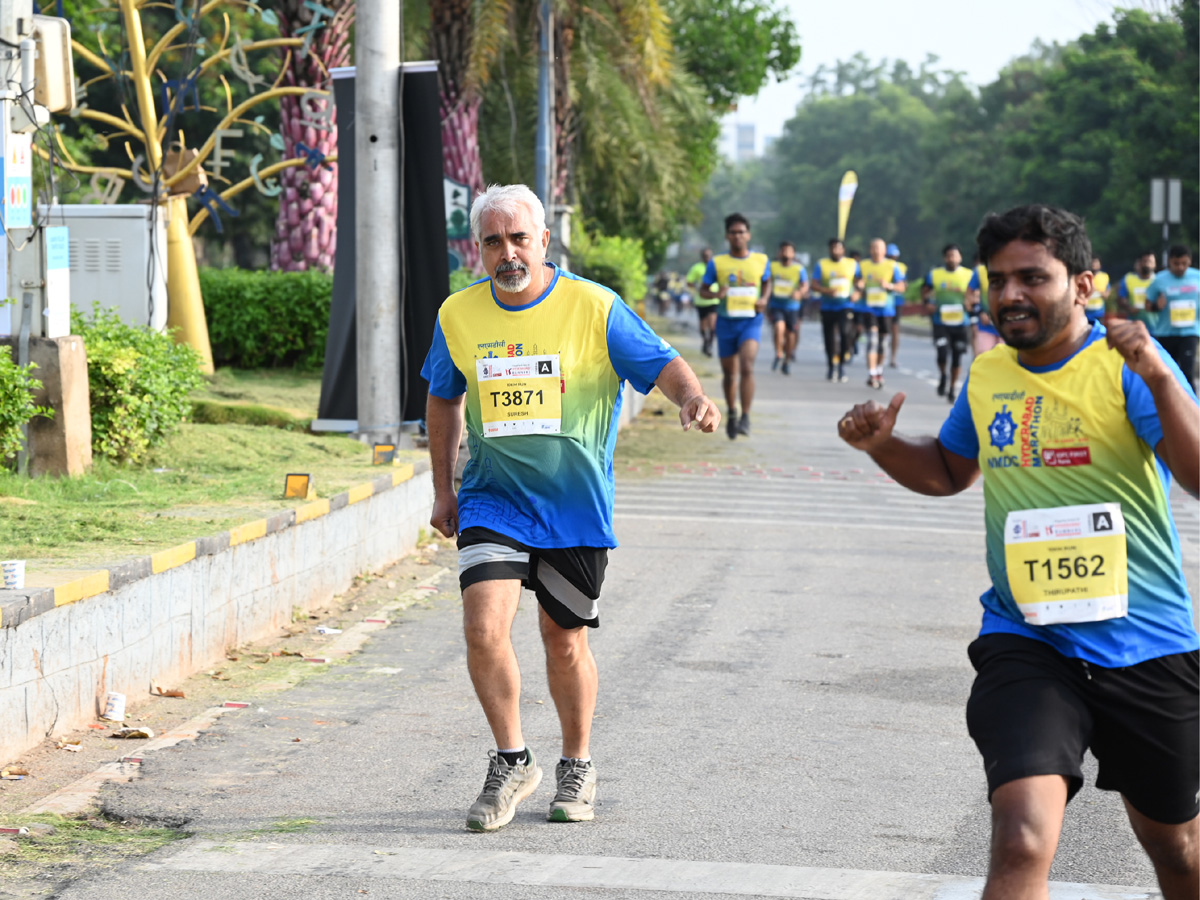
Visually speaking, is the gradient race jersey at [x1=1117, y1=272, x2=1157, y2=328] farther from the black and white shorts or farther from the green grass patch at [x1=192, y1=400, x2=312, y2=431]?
the black and white shorts

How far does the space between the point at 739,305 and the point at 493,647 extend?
12.0 metres

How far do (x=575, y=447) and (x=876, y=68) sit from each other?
171326 mm

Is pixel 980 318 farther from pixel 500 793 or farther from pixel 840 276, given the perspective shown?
pixel 500 793

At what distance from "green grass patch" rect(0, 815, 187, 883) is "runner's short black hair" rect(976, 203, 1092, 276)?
2.89 metres

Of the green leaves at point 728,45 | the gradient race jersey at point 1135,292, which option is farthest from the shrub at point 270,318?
the green leaves at point 728,45

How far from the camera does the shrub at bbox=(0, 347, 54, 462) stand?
28.0 feet

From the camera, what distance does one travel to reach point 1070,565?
3787 millimetres

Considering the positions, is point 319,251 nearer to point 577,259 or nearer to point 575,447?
point 577,259

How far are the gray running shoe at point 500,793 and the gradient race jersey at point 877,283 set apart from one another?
21253 mm

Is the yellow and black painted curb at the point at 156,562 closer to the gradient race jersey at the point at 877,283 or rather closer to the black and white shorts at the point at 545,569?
the black and white shorts at the point at 545,569

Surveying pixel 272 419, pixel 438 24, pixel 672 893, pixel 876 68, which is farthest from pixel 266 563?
pixel 876 68

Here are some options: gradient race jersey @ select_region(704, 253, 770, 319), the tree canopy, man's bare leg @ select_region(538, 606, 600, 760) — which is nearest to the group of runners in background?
gradient race jersey @ select_region(704, 253, 770, 319)

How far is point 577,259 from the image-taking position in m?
26.3

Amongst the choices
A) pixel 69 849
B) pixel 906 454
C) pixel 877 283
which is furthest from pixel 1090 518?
pixel 877 283
